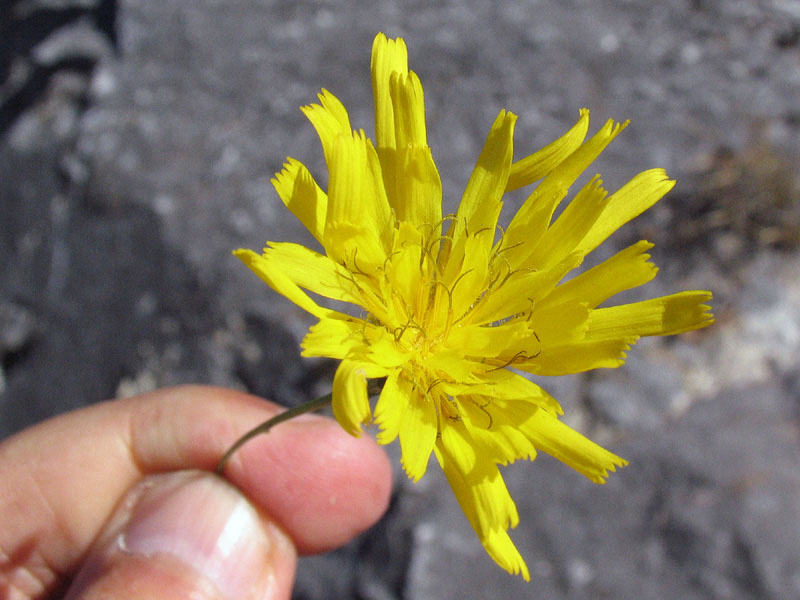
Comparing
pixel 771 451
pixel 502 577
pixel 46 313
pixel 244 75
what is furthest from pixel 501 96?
pixel 46 313

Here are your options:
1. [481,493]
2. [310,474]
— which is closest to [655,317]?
[481,493]

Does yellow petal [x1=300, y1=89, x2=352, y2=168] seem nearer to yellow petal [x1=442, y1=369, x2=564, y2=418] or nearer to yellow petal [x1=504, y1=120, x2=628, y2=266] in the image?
yellow petal [x1=504, y1=120, x2=628, y2=266]

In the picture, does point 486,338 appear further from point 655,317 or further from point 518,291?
point 655,317

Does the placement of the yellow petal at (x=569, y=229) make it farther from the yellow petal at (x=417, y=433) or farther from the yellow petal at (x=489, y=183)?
the yellow petal at (x=417, y=433)

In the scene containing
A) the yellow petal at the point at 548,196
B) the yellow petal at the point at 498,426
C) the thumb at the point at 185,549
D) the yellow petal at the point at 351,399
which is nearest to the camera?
the yellow petal at the point at 351,399

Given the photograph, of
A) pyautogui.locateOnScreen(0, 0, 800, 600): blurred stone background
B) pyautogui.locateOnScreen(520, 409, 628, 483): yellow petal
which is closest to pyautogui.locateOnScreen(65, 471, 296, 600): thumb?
pyautogui.locateOnScreen(0, 0, 800, 600): blurred stone background

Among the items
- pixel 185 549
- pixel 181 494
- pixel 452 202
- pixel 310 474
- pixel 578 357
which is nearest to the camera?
pixel 578 357

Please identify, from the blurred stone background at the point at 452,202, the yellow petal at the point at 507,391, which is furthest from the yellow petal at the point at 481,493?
the blurred stone background at the point at 452,202
